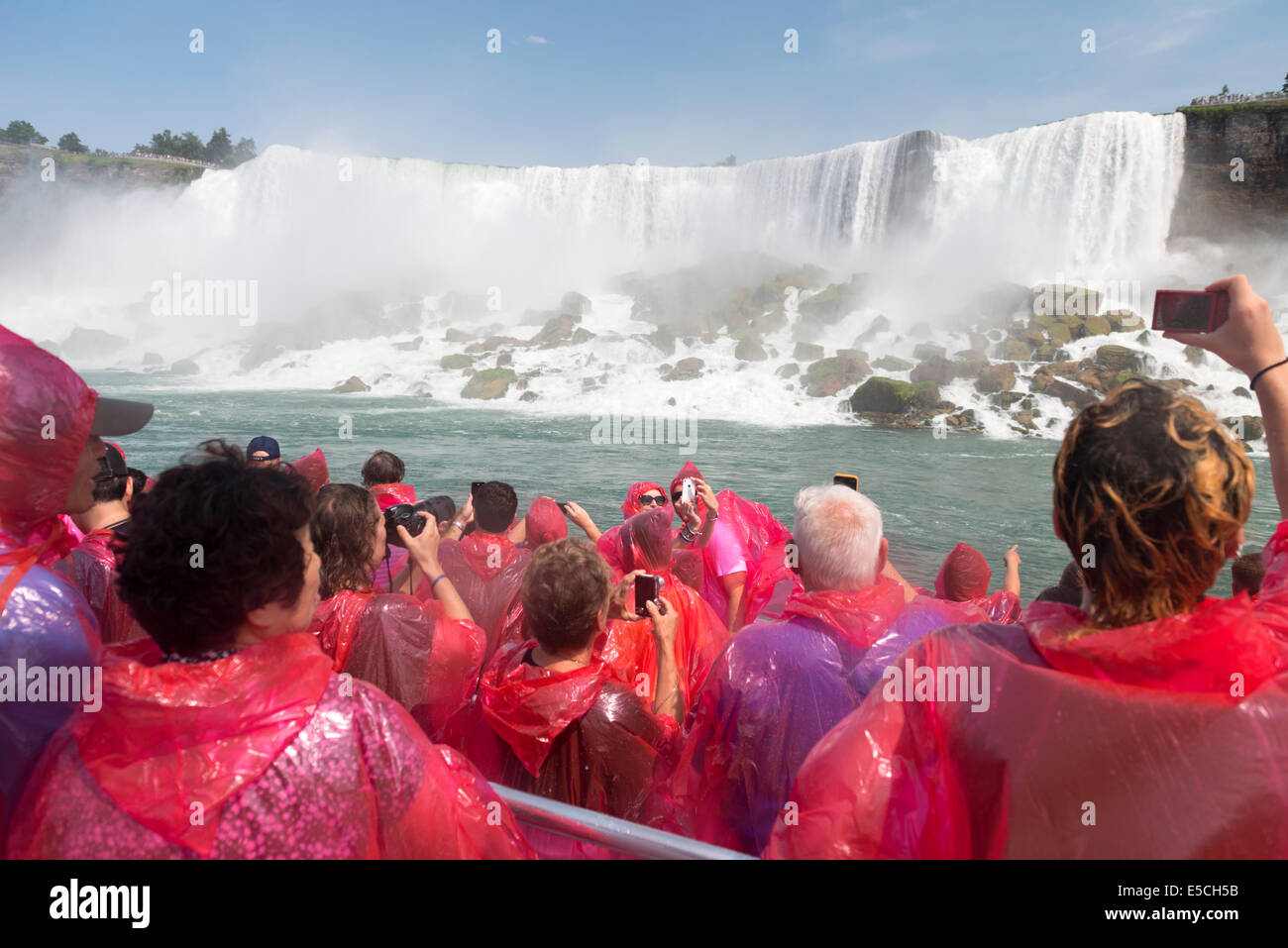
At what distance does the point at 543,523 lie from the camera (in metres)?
3.73

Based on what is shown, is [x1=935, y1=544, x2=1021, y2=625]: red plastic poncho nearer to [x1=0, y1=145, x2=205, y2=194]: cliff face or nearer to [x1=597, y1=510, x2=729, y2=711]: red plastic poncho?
[x1=597, y1=510, x2=729, y2=711]: red plastic poncho

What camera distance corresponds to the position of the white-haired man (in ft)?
5.93

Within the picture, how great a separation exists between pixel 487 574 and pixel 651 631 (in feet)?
3.51

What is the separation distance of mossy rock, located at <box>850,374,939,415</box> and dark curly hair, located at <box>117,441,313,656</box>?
18.5m

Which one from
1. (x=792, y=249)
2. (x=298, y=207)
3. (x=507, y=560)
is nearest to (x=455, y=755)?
(x=507, y=560)

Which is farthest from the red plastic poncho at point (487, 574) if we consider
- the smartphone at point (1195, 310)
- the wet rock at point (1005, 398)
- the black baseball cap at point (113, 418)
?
the wet rock at point (1005, 398)

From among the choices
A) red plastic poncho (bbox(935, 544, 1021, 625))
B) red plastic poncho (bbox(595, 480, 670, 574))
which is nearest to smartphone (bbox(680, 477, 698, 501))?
red plastic poncho (bbox(595, 480, 670, 574))

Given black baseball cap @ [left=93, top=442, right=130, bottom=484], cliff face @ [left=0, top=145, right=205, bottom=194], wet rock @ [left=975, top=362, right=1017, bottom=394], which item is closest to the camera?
black baseball cap @ [left=93, top=442, right=130, bottom=484]

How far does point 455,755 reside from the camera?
1.21 meters

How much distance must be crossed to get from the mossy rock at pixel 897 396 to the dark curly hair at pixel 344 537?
57.3ft

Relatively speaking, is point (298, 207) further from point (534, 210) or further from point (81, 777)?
point (81, 777)

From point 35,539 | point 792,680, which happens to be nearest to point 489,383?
point 792,680

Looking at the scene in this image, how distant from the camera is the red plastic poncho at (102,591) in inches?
84.4

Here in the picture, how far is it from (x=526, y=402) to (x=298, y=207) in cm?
2582
